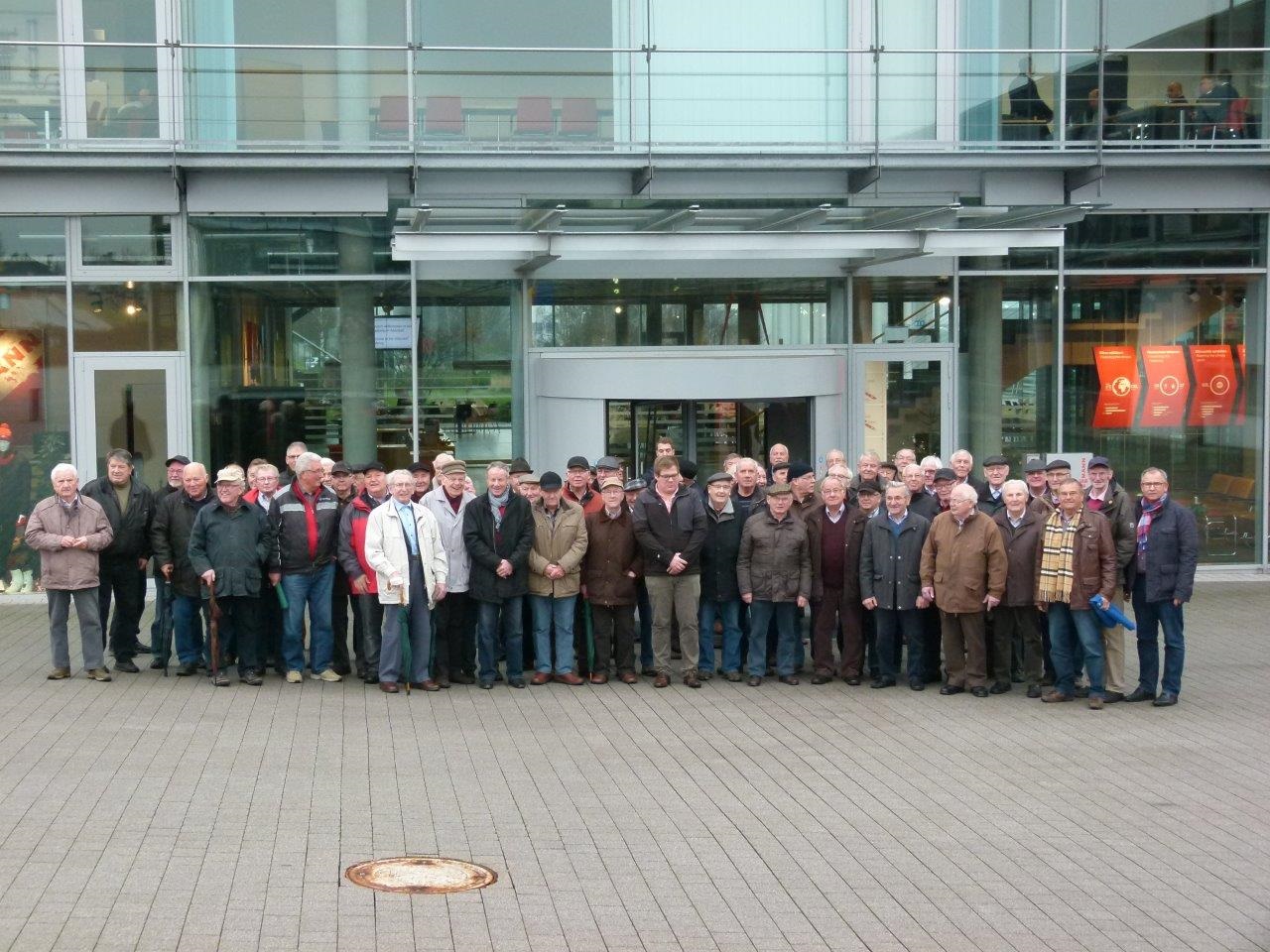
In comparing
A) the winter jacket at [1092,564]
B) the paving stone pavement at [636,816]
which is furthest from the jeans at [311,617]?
the winter jacket at [1092,564]

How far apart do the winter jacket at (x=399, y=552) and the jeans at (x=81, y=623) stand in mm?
2354

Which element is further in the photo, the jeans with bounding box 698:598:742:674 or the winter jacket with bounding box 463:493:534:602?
the jeans with bounding box 698:598:742:674

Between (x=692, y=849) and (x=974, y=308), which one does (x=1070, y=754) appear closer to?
(x=692, y=849)

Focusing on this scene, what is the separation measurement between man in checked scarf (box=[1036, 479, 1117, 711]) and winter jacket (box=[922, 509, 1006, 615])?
13.4 inches

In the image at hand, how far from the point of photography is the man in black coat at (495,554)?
1312 cm

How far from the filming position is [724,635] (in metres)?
13.8

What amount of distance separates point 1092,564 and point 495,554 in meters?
4.62

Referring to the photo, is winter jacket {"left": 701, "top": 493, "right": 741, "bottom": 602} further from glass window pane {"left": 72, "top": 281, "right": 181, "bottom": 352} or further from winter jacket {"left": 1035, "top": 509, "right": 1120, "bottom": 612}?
glass window pane {"left": 72, "top": 281, "right": 181, "bottom": 352}

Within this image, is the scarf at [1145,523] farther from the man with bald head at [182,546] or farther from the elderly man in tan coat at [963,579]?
the man with bald head at [182,546]

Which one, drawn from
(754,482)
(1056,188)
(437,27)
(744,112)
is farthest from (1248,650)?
(437,27)

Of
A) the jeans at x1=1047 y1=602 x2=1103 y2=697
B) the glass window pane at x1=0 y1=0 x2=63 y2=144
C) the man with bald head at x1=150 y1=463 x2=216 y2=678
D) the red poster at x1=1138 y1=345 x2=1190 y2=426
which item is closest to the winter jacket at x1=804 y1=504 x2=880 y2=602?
the jeans at x1=1047 y1=602 x2=1103 y2=697

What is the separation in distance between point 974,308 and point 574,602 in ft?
25.7

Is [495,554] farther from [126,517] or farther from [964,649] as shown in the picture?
[964,649]

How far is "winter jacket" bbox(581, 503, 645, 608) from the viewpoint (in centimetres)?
1342
